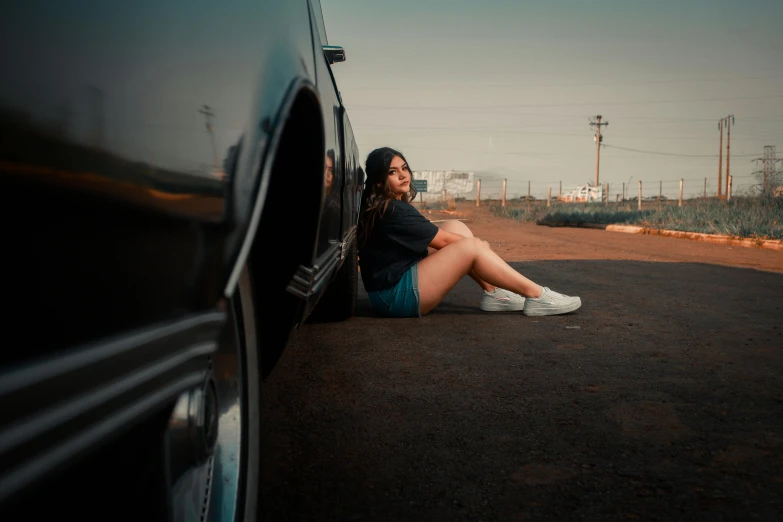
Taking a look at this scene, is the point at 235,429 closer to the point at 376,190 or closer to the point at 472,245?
the point at 472,245

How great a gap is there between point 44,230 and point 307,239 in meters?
1.34

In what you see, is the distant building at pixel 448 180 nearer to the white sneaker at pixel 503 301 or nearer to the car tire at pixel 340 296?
the white sneaker at pixel 503 301

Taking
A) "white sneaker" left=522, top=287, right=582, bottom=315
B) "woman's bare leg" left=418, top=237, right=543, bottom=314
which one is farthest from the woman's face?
"white sneaker" left=522, top=287, right=582, bottom=315

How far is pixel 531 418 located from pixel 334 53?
4.82 ft

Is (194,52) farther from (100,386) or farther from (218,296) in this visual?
(100,386)

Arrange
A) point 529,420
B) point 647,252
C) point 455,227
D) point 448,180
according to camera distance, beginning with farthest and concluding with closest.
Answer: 1. point 448,180
2. point 647,252
3. point 455,227
4. point 529,420

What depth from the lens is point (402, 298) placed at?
4.84 meters

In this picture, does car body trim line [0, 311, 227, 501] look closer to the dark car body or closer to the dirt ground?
the dark car body

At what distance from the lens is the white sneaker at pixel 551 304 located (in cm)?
484

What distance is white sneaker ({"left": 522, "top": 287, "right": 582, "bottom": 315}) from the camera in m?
4.84

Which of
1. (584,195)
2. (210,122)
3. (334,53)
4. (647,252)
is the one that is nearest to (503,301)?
(334,53)

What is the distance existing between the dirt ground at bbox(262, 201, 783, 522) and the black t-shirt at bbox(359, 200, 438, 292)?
312 millimetres

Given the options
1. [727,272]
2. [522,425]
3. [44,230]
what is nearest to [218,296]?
[44,230]

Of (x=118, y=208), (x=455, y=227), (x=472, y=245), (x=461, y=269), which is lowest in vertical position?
(x=461, y=269)
